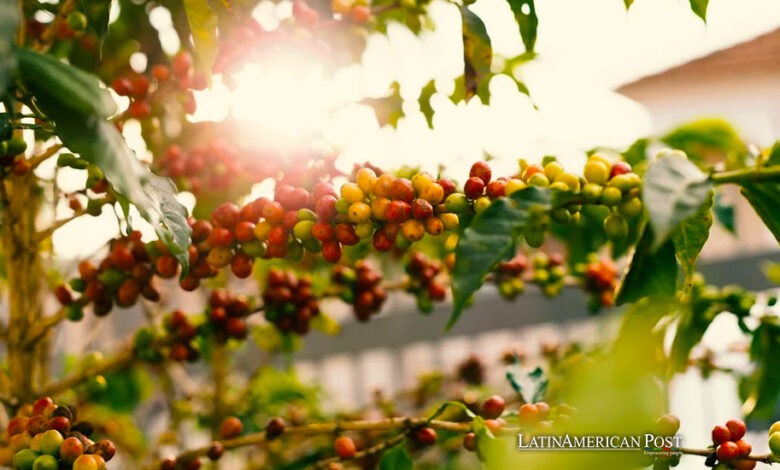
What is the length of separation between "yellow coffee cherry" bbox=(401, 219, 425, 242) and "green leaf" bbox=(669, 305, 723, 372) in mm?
405

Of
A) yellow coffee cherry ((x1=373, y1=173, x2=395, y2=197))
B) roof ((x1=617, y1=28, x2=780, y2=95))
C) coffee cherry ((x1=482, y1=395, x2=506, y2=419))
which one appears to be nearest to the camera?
yellow coffee cherry ((x1=373, y1=173, x2=395, y2=197))

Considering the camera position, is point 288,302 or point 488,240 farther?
point 288,302

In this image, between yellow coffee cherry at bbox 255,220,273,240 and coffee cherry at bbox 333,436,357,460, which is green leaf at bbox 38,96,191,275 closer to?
yellow coffee cherry at bbox 255,220,273,240

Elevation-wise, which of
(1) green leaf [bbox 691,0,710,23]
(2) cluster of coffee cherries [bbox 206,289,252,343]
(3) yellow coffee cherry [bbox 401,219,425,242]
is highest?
(1) green leaf [bbox 691,0,710,23]

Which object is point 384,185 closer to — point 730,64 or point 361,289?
point 361,289

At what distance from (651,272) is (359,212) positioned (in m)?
0.20

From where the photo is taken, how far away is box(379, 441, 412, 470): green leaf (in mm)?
578

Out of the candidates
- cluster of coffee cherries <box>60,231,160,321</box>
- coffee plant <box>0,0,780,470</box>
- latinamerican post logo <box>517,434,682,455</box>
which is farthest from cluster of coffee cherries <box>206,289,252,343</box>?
latinamerican post logo <box>517,434,682,455</box>

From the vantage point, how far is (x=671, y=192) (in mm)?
342

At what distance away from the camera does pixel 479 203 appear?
1.59 ft

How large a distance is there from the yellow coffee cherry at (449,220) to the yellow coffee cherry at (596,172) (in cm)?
10

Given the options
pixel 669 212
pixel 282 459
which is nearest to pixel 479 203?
pixel 669 212

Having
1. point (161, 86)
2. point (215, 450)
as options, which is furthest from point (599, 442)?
point (161, 86)

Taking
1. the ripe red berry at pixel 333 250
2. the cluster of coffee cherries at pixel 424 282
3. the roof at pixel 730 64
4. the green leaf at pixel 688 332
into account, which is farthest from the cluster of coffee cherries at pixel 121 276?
the roof at pixel 730 64
